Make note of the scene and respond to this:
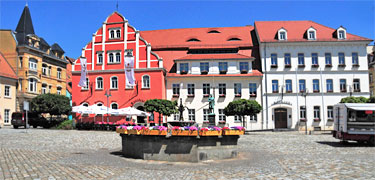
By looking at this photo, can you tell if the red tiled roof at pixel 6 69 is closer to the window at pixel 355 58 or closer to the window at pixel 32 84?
the window at pixel 32 84

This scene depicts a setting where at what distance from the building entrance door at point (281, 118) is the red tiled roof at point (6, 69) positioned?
3255 cm

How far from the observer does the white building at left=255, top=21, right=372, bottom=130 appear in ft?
117

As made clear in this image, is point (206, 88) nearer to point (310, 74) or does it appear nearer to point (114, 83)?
point (114, 83)

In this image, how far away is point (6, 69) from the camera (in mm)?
40812

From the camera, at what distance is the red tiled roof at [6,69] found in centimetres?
3977

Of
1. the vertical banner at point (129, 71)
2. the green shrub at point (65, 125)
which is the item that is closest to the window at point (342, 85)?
the vertical banner at point (129, 71)

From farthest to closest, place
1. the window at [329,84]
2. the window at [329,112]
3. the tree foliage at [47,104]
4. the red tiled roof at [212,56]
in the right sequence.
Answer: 1. the window at [329,84]
2. the red tiled roof at [212,56]
3. the tree foliage at [47,104]
4. the window at [329,112]

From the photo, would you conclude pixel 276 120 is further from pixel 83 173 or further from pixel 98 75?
pixel 83 173

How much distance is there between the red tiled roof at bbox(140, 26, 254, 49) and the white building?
12.8ft

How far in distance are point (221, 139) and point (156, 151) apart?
2.27m

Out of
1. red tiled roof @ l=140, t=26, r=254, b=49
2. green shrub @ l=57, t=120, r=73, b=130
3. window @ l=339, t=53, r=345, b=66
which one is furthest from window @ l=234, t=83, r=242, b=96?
green shrub @ l=57, t=120, r=73, b=130

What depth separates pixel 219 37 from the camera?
40.0 meters

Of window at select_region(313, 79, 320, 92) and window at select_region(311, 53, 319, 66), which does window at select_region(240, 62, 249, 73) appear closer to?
window at select_region(311, 53, 319, 66)

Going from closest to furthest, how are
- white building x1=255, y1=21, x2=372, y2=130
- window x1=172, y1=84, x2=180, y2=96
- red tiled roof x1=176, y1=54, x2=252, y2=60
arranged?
white building x1=255, y1=21, x2=372, y2=130 → red tiled roof x1=176, y1=54, x2=252, y2=60 → window x1=172, y1=84, x2=180, y2=96
